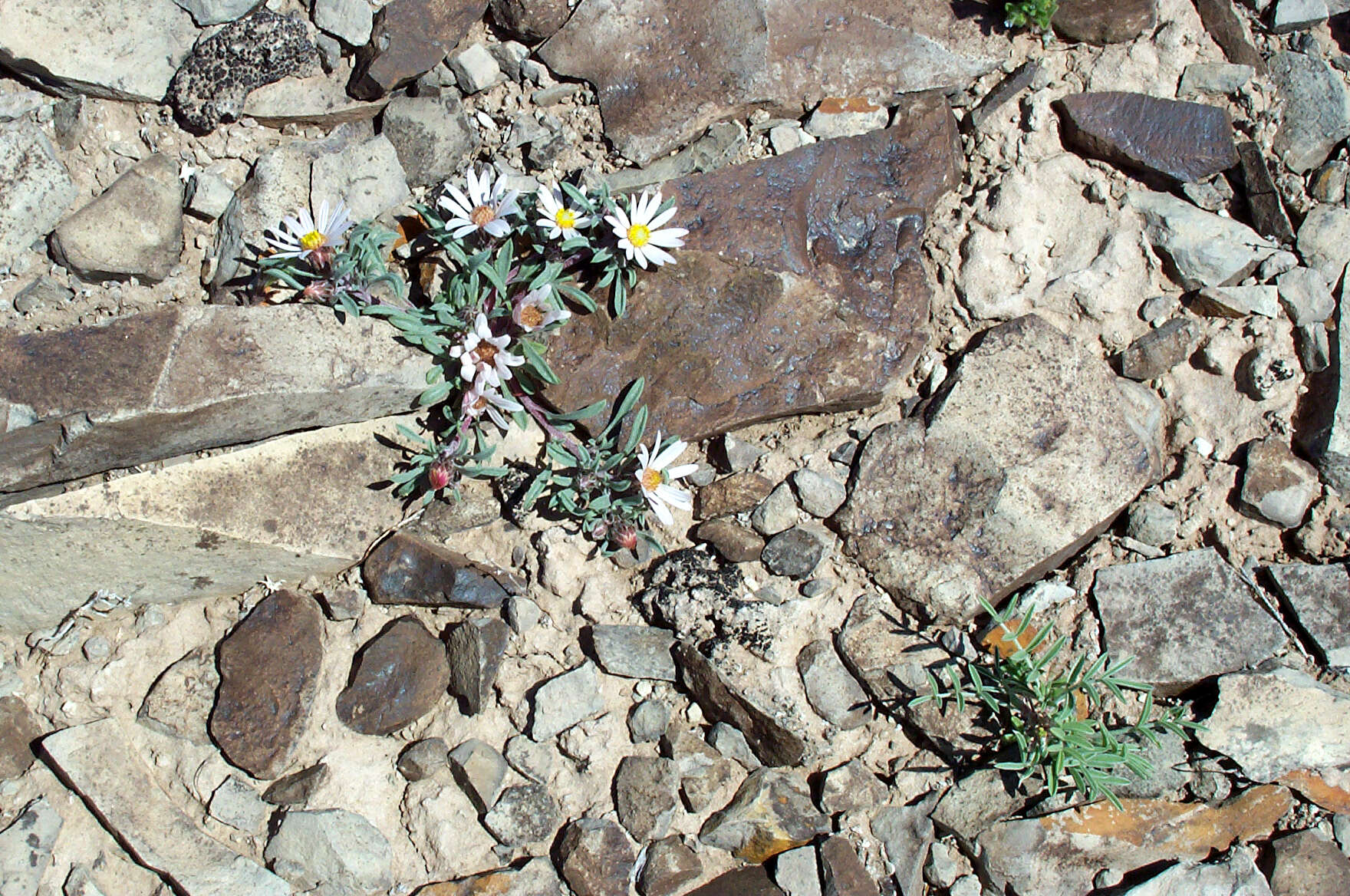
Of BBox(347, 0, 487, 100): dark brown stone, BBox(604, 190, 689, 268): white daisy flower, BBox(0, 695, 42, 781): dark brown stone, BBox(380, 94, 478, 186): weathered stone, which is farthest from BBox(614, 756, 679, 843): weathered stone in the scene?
BBox(347, 0, 487, 100): dark brown stone

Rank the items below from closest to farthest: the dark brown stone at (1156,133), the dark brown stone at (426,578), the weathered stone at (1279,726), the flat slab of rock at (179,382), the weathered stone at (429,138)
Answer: the flat slab of rock at (179,382) < the weathered stone at (1279,726) < the dark brown stone at (426,578) < the dark brown stone at (1156,133) < the weathered stone at (429,138)

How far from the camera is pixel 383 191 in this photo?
12.5ft

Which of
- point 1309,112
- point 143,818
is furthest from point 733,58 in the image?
point 143,818

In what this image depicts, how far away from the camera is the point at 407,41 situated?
12.7ft

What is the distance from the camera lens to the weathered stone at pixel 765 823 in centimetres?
329

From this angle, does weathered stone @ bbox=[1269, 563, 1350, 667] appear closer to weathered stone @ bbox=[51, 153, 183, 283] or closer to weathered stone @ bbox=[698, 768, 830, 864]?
weathered stone @ bbox=[698, 768, 830, 864]

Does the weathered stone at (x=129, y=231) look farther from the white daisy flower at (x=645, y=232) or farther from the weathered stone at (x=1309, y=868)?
the weathered stone at (x=1309, y=868)

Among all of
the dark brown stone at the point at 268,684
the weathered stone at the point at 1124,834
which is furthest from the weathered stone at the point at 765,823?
the dark brown stone at the point at 268,684

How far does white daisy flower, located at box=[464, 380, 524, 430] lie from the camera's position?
11.2ft

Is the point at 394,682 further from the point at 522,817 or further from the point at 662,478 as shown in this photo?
the point at 662,478

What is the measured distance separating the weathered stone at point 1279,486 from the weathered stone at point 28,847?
410cm

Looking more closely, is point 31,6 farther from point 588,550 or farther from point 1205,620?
point 1205,620

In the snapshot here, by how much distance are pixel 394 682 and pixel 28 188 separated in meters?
2.22

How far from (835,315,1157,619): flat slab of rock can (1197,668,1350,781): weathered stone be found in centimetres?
69
